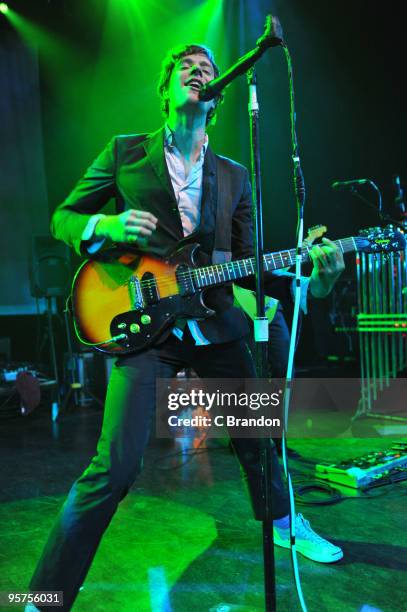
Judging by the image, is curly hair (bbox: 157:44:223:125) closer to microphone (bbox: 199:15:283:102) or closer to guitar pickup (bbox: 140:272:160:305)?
microphone (bbox: 199:15:283:102)

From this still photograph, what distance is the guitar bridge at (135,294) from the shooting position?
2.12m

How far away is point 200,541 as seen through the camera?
9.00 feet

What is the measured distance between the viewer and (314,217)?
7.85 meters

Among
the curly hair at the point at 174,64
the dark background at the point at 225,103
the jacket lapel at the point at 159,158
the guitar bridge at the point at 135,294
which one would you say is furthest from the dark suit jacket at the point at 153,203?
the dark background at the point at 225,103

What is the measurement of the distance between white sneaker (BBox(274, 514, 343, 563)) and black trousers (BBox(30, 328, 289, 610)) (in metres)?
0.83

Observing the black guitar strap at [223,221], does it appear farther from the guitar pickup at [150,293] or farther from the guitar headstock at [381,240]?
the guitar headstock at [381,240]

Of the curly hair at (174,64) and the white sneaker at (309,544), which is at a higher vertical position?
the curly hair at (174,64)

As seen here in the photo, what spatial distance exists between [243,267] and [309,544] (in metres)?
1.43

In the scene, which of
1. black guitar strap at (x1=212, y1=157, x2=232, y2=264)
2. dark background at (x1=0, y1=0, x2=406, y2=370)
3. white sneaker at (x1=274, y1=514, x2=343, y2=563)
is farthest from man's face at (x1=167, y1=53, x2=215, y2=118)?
dark background at (x1=0, y1=0, x2=406, y2=370)

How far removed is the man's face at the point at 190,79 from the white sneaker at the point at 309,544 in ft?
6.97

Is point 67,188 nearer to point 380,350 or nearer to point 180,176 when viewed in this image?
point 380,350

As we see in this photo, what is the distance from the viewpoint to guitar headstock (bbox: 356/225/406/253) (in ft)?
7.52

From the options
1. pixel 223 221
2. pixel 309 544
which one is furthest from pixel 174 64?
pixel 309 544

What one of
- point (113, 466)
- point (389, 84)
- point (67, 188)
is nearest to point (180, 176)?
point (113, 466)
